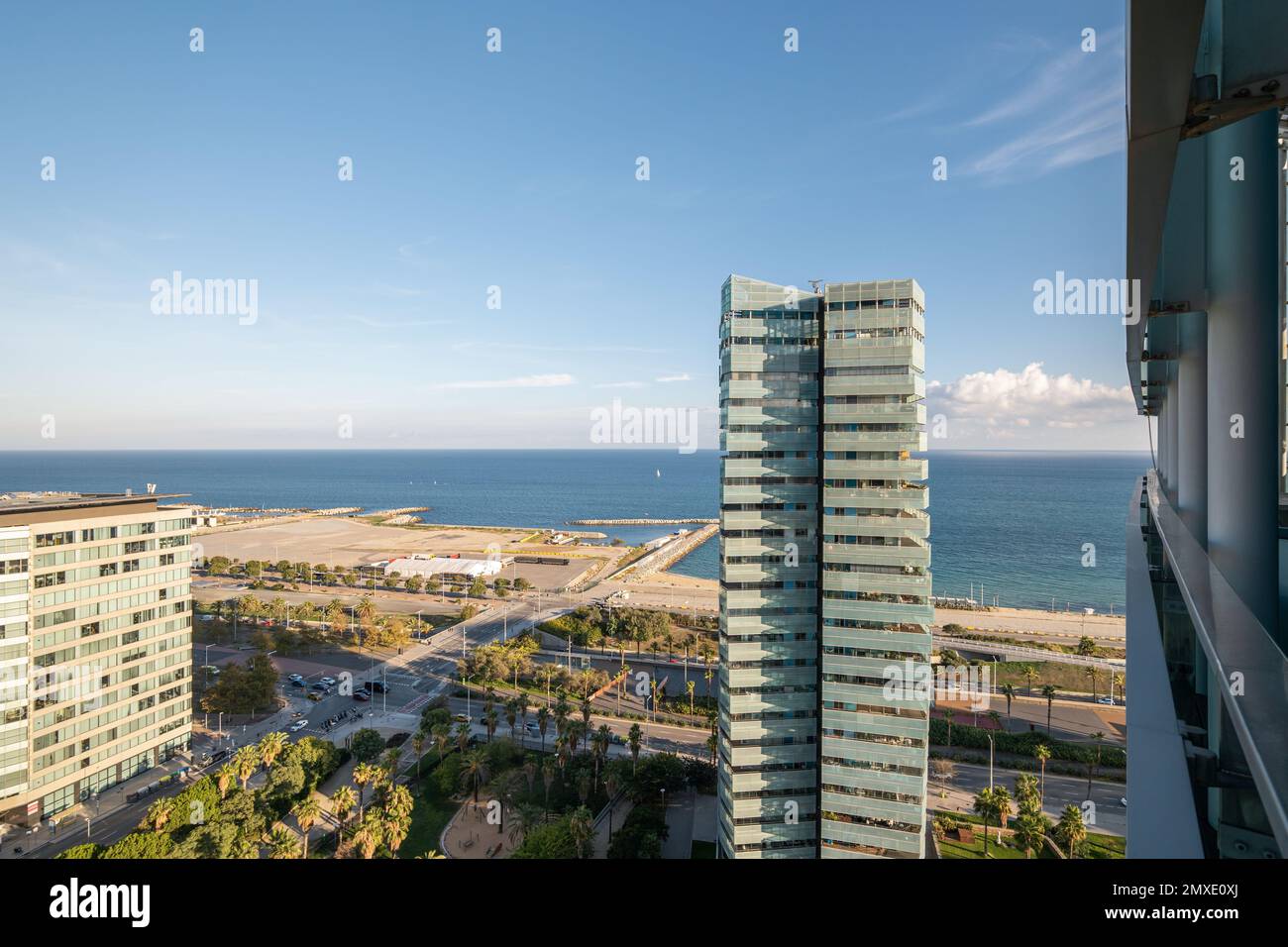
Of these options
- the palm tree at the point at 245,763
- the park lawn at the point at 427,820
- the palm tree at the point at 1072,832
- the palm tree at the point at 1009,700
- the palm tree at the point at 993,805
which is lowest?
the park lawn at the point at 427,820

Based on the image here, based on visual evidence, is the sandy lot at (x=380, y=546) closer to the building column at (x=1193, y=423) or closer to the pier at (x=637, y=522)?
the pier at (x=637, y=522)

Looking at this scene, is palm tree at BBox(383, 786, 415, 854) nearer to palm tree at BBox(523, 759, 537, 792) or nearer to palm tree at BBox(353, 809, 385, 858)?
palm tree at BBox(353, 809, 385, 858)

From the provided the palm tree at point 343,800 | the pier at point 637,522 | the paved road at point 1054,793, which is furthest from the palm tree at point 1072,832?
the pier at point 637,522

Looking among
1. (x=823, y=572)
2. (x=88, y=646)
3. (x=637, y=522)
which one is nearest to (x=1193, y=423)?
(x=823, y=572)

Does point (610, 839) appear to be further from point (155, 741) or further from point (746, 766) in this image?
point (155, 741)

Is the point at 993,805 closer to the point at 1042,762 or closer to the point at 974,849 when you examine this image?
the point at 974,849

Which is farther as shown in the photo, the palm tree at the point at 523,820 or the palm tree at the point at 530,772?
the palm tree at the point at 530,772

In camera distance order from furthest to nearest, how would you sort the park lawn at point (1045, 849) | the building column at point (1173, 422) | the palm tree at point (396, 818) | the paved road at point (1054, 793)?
the paved road at point (1054, 793)
the park lawn at point (1045, 849)
the palm tree at point (396, 818)
the building column at point (1173, 422)
